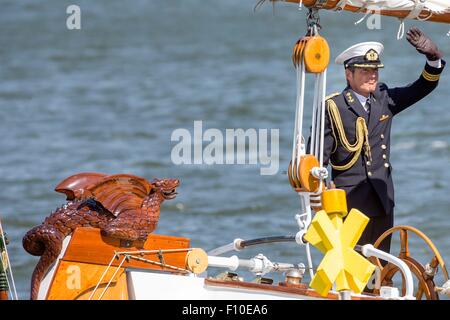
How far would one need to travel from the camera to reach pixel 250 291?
6.29 metres

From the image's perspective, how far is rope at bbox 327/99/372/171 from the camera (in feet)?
23.3

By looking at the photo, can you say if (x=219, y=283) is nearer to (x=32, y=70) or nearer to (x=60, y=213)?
(x=60, y=213)

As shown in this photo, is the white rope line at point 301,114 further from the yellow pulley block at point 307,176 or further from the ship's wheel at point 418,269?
the ship's wheel at point 418,269

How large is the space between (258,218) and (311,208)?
6741 mm

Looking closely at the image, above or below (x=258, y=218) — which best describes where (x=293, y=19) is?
above

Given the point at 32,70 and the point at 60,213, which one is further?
the point at 32,70

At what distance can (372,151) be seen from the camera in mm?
7234

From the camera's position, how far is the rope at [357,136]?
7.11m

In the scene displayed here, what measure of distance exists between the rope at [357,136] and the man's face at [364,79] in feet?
0.54

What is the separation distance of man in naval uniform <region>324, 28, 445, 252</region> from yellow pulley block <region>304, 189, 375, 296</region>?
1.50 meters

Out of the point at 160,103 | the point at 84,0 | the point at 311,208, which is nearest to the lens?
the point at 311,208

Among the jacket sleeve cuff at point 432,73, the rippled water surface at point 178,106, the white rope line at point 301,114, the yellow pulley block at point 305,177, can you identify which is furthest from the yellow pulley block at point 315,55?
the rippled water surface at point 178,106

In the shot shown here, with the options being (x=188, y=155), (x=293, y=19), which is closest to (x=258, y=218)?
(x=188, y=155)

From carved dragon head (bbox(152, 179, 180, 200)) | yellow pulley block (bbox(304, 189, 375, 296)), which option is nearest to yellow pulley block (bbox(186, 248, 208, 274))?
carved dragon head (bbox(152, 179, 180, 200))
